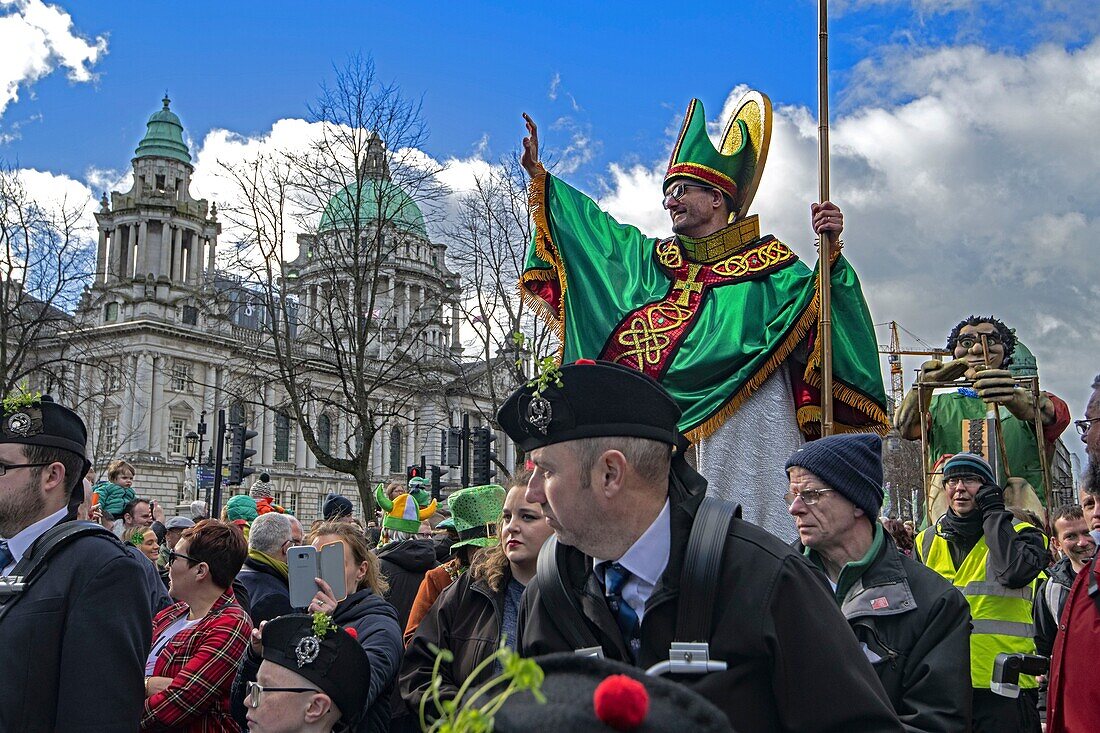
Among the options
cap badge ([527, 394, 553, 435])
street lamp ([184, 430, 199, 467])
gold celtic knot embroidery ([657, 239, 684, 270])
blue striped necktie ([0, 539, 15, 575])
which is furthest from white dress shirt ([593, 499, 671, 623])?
street lamp ([184, 430, 199, 467])

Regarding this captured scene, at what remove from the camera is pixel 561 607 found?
98.4 inches

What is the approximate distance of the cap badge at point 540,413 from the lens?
2.54m

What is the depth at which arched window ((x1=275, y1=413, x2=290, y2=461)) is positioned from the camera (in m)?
77.3

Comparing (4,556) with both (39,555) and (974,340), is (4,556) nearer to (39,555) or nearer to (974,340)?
(39,555)

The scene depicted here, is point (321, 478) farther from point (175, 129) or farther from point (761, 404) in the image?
point (761, 404)

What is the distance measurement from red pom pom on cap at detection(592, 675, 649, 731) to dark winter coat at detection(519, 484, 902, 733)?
0.95 metres

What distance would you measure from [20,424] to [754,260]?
3.83 metres

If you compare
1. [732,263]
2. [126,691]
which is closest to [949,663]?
[126,691]

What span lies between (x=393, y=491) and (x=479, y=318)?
12555 millimetres

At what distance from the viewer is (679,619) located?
2.26 meters

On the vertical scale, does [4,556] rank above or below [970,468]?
below

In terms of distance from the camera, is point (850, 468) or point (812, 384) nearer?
point (850, 468)

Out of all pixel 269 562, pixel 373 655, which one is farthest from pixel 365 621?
pixel 269 562

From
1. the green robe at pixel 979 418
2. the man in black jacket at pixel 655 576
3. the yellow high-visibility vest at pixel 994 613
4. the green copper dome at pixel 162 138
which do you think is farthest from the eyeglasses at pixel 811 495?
the green copper dome at pixel 162 138
